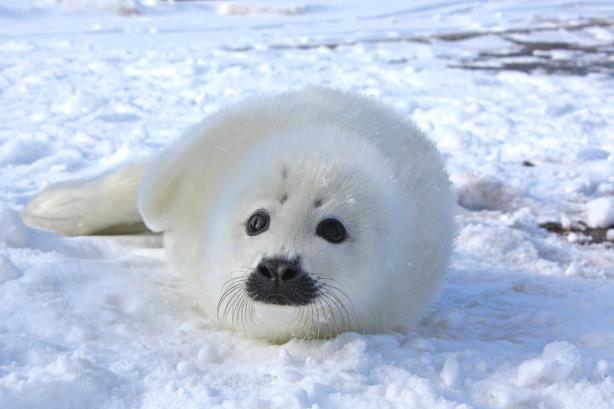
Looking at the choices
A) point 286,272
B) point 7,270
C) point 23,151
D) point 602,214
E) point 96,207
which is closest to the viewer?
point 286,272

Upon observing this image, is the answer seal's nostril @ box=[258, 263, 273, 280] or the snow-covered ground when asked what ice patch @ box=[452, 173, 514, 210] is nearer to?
the snow-covered ground

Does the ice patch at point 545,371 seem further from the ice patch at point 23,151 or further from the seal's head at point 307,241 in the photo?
the ice patch at point 23,151

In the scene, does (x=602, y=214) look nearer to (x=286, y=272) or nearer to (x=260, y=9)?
(x=286, y=272)

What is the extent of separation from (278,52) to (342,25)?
3096mm

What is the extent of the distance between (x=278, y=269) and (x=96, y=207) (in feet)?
4.65

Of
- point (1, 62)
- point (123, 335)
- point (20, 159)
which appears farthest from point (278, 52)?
point (123, 335)

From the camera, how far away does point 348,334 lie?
2217mm

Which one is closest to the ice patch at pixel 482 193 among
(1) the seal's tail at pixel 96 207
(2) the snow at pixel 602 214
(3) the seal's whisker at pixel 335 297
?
(2) the snow at pixel 602 214

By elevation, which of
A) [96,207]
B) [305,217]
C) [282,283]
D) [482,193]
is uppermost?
[305,217]

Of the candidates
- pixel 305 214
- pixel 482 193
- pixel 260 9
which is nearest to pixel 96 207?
pixel 305 214

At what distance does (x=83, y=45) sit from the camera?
8688 mm

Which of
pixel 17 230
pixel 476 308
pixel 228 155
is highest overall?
pixel 228 155

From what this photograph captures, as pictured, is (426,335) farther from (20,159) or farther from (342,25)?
(342,25)

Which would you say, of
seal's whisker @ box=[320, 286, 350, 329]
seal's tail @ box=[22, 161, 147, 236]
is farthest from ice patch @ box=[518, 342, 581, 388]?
seal's tail @ box=[22, 161, 147, 236]
